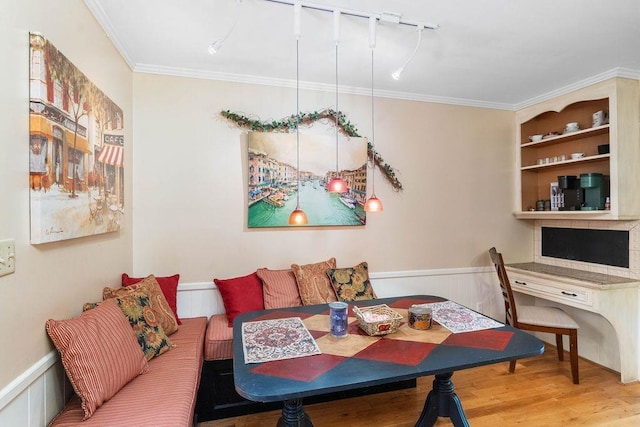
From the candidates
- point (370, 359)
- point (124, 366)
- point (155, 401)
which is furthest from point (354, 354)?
point (124, 366)

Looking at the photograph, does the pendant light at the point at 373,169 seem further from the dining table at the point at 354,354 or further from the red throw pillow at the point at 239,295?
the red throw pillow at the point at 239,295

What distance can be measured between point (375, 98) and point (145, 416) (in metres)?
2.99

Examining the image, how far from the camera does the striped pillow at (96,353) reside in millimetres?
1414

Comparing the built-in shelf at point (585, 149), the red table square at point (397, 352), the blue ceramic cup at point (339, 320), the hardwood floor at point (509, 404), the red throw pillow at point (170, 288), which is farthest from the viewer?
the built-in shelf at point (585, 149)

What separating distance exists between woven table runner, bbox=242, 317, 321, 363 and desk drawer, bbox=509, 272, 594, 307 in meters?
2.44

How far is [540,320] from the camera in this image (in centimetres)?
288

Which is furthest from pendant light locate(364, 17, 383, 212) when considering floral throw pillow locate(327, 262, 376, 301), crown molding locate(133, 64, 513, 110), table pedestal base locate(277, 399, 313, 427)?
table pedestal base locate(277, 399, 313, 427)

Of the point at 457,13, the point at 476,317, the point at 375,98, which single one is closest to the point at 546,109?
the point at 375,98

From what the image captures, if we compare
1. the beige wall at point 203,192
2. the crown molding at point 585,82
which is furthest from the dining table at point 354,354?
the crown molding at point 585,82

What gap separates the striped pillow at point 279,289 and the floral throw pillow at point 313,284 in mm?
51

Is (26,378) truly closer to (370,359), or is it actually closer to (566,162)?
(370,359)

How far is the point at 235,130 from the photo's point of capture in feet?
9.48

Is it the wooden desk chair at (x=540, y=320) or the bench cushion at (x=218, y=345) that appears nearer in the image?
the bench cushion at (x=218, y=345)

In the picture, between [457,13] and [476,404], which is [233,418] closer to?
[476,404]
